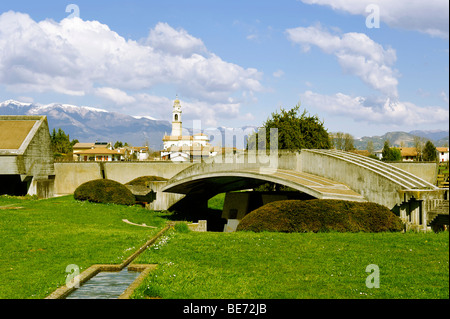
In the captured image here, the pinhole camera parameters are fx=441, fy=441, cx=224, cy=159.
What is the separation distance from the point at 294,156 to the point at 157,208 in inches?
529

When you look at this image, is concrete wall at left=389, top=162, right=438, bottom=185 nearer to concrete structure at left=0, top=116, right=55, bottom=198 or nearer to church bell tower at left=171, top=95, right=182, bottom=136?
concrete structure at left=0, top=116, right=55, bottom=198

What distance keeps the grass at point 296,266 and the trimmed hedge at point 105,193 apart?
18.4 metres

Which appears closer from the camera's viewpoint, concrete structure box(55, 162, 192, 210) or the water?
the water

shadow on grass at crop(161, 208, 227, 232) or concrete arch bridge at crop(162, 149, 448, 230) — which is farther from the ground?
concrete arch bridge at crop(162, 149, 448, 230)

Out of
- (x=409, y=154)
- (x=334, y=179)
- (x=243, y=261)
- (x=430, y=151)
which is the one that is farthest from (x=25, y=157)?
(x=409, y=154)

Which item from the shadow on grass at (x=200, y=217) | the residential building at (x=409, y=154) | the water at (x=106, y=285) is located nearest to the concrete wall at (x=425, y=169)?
the shadow on grass at (x=200, y=217)

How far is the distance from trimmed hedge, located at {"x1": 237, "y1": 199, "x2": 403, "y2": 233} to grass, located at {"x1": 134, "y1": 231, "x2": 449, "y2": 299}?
121 centimetres

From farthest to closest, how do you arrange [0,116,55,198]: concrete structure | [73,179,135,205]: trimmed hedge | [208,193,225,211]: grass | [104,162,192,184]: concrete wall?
[104,162,192,184]: concrete wall → [208,193,225,211]: grass → [0,116,55,198]: concrete structure → [73,179,135,205]: trimmed hedge

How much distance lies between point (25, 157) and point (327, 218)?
3335cm

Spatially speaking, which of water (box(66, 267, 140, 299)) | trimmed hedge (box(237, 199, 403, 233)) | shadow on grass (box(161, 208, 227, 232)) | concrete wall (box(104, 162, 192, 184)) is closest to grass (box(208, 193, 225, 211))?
shadow on grass (box(161, 208, 227, 232))

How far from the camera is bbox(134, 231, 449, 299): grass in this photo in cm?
995
